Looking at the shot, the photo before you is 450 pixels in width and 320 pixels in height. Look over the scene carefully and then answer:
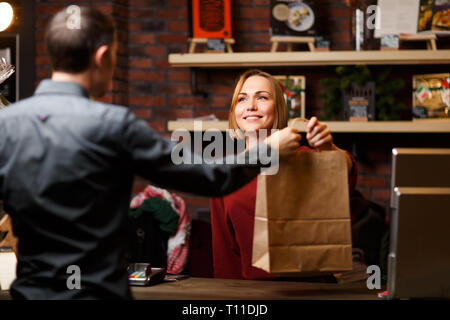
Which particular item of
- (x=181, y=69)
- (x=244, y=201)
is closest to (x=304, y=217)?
(x=244, y=201)

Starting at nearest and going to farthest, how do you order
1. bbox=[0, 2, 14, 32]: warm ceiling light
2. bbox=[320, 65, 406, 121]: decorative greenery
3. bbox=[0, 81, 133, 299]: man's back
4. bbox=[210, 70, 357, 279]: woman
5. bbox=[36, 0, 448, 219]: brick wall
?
bbox=[0, 81, 133, 299]: man's back
bbox=[210, 70, 357, 279]: woman
bbox=[0, 2, 14, 32]: warm ceiling light
bbox=[320, 65, 406, 121]: decorative greenery
bbox=[36, 0, 448, 219]: brick wall

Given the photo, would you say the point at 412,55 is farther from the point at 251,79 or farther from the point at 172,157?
the point at 172,157

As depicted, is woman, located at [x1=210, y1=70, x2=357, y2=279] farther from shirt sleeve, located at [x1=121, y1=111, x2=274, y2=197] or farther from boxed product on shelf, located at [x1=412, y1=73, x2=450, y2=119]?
boxed product on shelf, located at [x1=412, y1=73, x2=450, y2=119]

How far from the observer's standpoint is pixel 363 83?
2.88 m

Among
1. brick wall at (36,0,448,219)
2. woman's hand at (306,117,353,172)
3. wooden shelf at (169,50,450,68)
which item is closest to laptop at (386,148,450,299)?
woman's hand at (306,117,353,172)

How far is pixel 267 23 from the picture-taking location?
Result: 3193 mm

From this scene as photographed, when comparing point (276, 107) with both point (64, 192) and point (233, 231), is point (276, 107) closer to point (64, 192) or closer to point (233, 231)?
point (233, 231)

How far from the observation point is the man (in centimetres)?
91

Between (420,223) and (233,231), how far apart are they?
795mm

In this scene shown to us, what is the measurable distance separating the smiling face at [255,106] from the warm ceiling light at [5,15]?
3.28 feet

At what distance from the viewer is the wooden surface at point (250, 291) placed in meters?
1.31

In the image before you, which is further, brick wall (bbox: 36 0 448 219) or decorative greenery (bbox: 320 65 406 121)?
brick wall (bbox: 36 0 448 219)

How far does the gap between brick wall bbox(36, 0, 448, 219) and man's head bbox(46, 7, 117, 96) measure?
220cm
